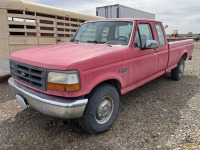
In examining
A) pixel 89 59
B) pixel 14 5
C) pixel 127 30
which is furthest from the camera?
pixel 14 5

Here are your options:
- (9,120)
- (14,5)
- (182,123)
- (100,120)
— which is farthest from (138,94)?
(14,5)

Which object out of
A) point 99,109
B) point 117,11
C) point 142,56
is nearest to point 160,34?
point 142,56

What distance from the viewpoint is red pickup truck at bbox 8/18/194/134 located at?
2.79 m

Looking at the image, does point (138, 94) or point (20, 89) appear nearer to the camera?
point (20, 89)

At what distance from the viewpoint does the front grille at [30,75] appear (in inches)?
114

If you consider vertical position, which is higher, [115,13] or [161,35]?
[115,13]

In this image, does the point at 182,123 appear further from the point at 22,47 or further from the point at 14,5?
the point at 14,5

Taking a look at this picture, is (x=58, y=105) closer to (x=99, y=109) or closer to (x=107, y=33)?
(x=99, y=109)

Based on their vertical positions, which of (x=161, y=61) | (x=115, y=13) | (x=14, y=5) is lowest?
(x=161, y=61)

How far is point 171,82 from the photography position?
642 cm

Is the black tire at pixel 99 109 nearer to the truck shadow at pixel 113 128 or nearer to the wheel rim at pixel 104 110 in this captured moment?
the wheel rim at pixel 104 110

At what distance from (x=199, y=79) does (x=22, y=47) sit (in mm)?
5703

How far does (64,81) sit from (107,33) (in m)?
1.85

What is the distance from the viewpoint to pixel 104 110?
11.2 feet
